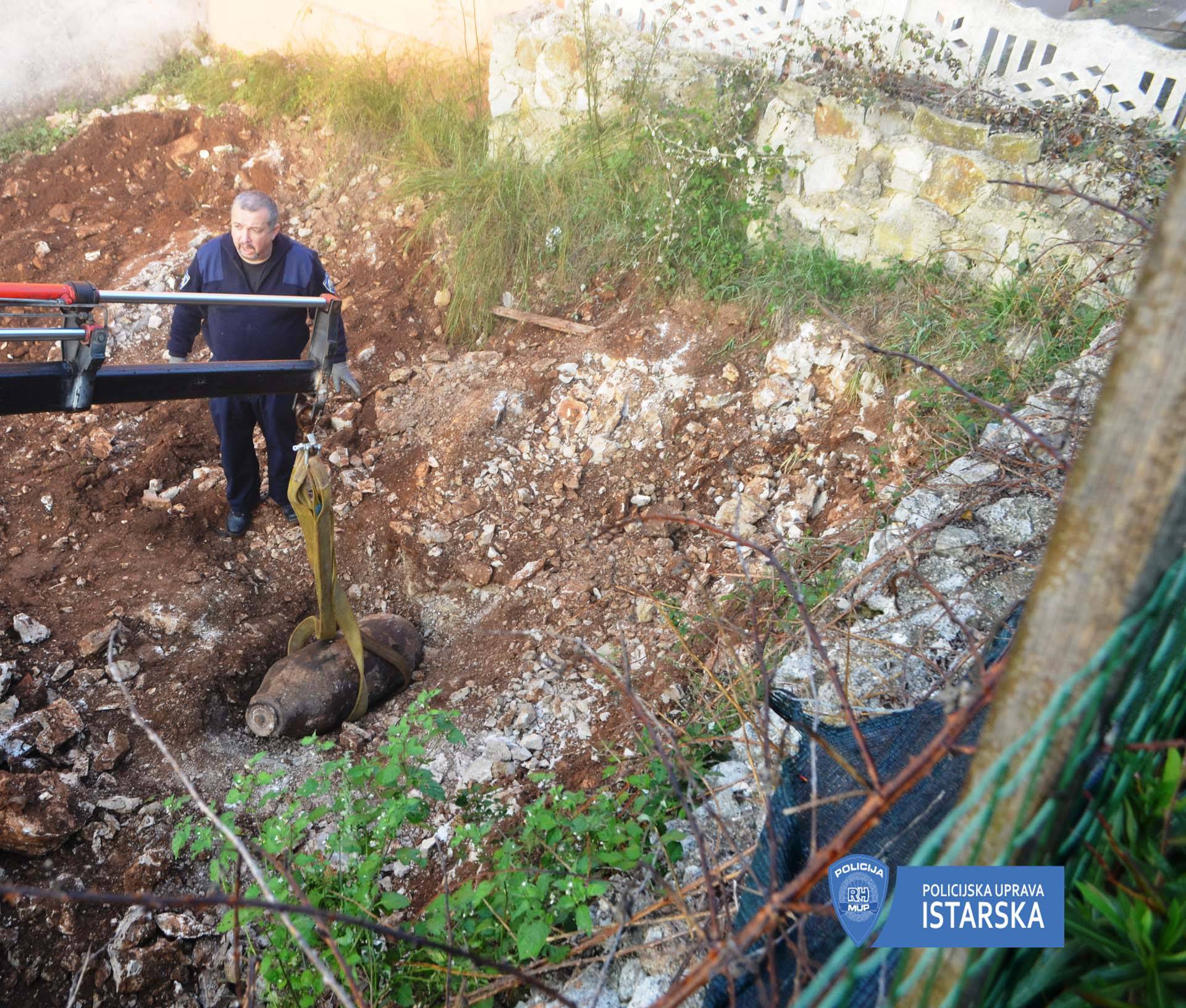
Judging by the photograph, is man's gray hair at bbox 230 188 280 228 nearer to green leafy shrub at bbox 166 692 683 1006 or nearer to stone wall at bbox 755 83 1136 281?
green leafy shrub at bbox 166 692 683 1006

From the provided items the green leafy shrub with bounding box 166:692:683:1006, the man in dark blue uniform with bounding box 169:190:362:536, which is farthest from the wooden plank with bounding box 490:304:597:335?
the green leafy shrub with bounding box 166:692:683:1006

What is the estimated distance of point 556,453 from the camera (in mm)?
4996

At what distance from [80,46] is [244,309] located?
17.8ft

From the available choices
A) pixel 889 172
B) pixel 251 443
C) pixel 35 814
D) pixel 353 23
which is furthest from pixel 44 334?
pixel 353 23

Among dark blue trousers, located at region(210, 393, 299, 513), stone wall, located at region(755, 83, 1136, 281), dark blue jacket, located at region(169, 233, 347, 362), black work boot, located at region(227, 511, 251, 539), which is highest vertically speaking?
stone wall, located at region(755, 83, 1136, 281)

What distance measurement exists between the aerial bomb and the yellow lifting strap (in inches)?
1.8

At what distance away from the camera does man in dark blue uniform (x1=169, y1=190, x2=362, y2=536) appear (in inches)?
152

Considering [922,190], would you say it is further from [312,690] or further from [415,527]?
[312,690]

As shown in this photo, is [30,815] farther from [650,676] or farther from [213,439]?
[213,439]

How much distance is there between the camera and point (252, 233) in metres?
3.83

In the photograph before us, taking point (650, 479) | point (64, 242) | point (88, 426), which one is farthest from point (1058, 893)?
point (64, 242)

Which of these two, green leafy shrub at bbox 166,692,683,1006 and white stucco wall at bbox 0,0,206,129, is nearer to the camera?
green leafy shrub at bbox 166,692,683,1006

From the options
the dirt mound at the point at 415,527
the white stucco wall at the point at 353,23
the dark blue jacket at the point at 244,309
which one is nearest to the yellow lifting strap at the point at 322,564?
the dirt mound at the point at 415,527

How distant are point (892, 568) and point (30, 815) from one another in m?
3.14
